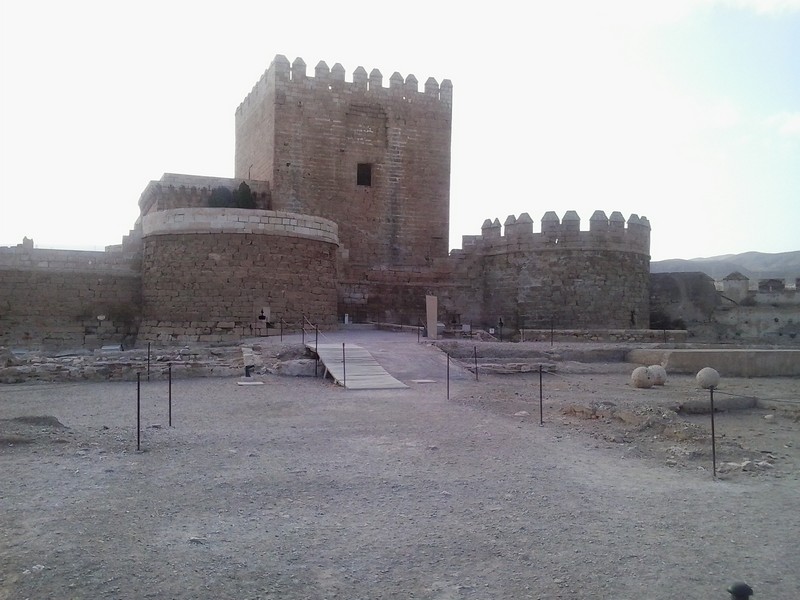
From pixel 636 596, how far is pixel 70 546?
3.16 metres

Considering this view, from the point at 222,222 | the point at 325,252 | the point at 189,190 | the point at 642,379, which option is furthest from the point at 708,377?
the point at 189,190

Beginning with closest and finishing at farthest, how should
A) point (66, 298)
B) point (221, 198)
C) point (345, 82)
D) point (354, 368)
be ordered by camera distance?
point (354, 368), point (66, 298), point (221, 198), point (345, 82)

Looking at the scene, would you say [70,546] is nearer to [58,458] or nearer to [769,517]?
[58,458]

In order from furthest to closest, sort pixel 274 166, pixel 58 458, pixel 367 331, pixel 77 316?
pixel 274 166, pixel 367 331, pixel 77 316, pixel 58 458

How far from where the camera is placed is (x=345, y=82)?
23.5m

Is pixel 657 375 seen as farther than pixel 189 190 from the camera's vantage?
No

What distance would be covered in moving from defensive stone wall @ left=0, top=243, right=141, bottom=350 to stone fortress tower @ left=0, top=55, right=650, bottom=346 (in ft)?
0.11

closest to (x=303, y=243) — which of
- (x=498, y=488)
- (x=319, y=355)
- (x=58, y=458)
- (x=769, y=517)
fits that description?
(x=319, y=355)

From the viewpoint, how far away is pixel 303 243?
55.8 feet

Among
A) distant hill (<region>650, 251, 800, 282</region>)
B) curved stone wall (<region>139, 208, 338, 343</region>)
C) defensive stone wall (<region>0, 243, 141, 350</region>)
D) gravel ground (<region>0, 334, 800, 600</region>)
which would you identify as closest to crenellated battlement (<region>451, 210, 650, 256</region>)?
curved stone wall (<region>139, 208, 338, 343</region>)

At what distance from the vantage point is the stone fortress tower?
1619 centimetres

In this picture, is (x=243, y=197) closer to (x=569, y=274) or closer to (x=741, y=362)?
(x=569, y=274)

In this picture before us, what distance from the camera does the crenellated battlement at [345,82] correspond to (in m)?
22.5

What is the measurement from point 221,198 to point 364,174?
5277 mm
